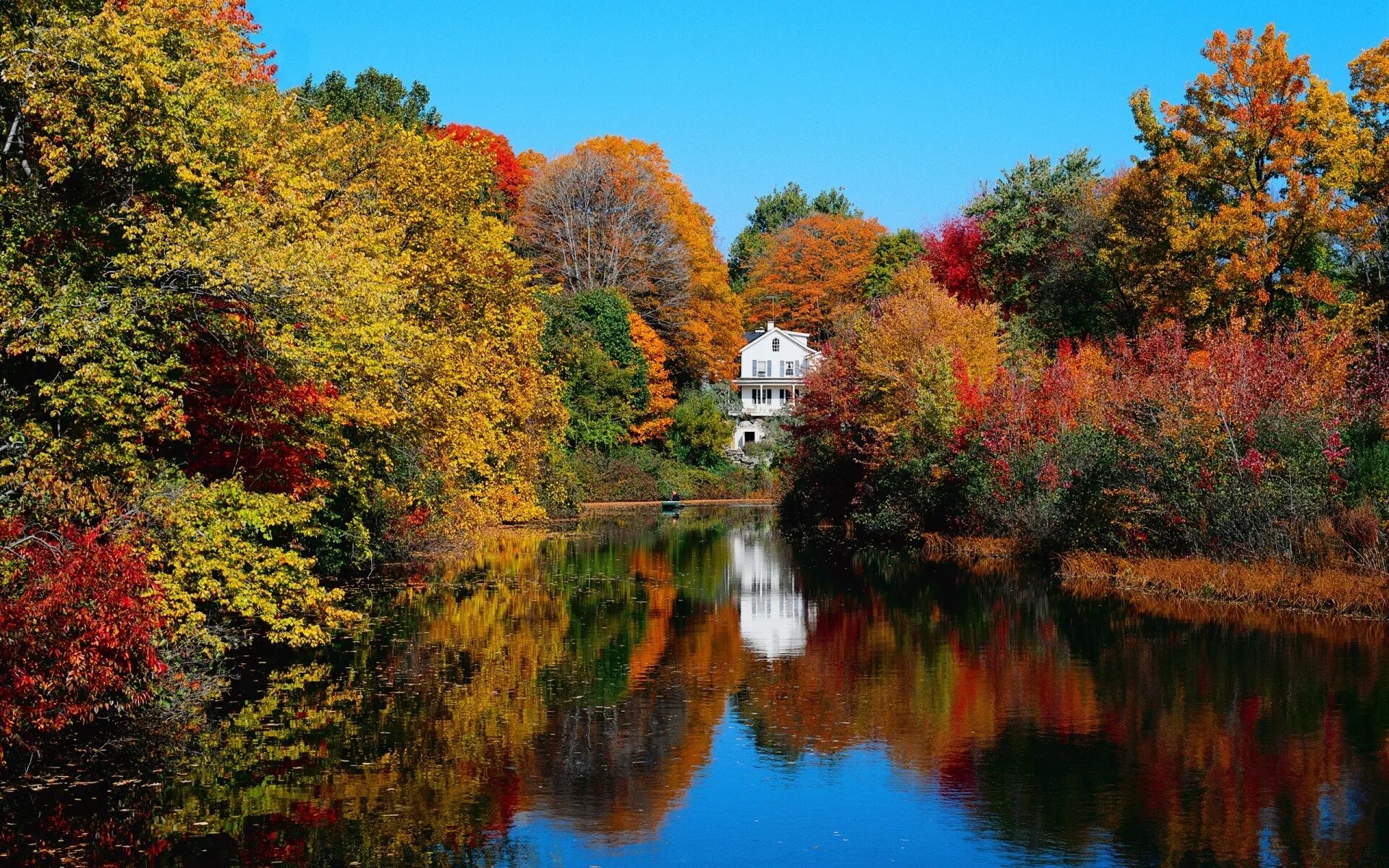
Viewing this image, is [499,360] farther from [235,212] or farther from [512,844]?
[512,844]

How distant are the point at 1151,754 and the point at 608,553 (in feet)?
95.4

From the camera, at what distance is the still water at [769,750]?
12.8 metres

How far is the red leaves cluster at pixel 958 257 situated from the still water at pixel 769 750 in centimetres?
3890

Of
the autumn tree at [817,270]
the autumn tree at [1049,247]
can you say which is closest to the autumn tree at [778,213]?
the autumn tree at [817,270]

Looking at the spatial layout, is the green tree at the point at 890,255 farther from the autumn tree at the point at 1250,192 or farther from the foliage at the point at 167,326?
the foliage at the point at 167,326

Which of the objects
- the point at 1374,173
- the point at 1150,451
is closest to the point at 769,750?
the point at 1150,451

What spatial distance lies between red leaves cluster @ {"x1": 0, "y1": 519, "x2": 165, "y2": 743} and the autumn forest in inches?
1.6

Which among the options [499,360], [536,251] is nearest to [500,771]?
[499,360]

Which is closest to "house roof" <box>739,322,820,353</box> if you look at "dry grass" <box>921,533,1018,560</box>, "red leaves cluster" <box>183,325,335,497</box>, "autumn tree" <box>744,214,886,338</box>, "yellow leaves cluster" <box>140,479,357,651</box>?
"autumn tree" <box>744,214,886,338</box>

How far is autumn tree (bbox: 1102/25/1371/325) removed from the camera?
139ft

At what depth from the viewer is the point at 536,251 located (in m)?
80.2

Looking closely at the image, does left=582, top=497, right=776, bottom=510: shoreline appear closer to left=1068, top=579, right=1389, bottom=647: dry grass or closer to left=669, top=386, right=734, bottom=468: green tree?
left=669, top=386, right=734, bottom=468: green tree

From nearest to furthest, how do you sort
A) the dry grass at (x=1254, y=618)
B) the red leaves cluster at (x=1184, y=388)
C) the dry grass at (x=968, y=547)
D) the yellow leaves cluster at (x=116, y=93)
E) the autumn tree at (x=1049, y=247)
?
the yellow leaves cluster at (x=116, y=93)
the dry grass at (x=1254, y=618)
the red leaves cluster at (x=1184, y=388)
the dry grass at (x=968, y=547)
the autumn tree at (x=1049, y=247)

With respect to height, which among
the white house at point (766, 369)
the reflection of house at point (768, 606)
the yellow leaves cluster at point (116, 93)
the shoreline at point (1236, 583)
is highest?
the white house at point (766, 369)
